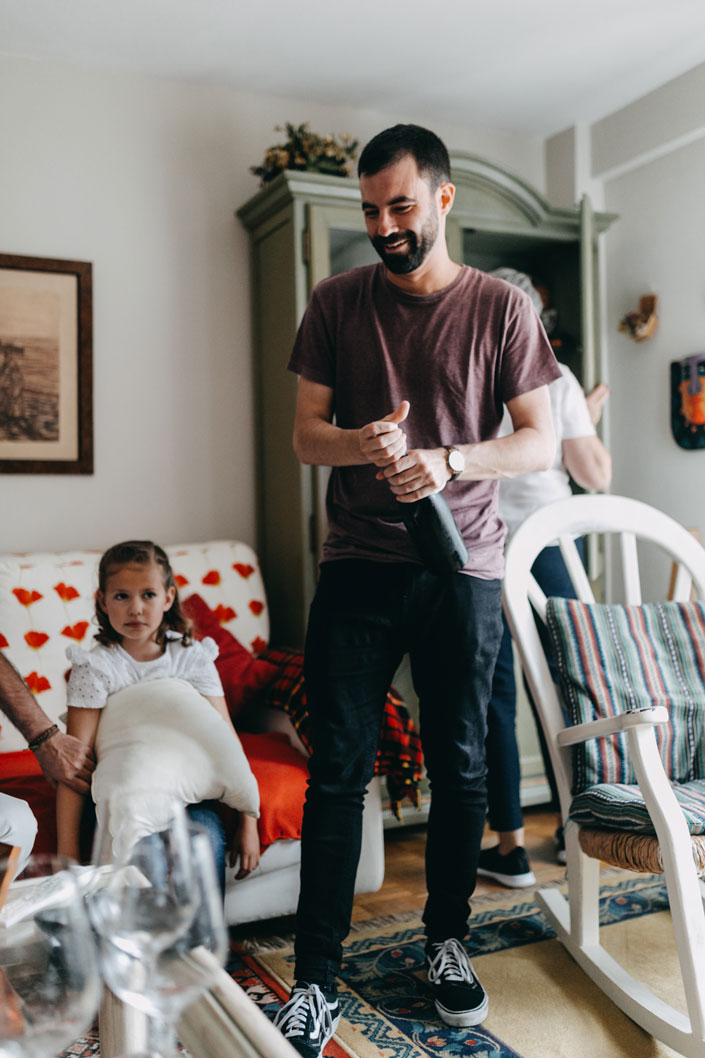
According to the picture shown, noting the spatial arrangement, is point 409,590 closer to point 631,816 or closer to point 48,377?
point 631,816

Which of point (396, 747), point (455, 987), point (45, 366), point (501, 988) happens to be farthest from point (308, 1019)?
point (45, 366)

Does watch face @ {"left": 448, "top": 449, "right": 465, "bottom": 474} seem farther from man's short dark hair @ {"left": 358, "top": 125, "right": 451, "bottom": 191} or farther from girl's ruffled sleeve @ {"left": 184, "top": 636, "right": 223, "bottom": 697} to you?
girl's ruffled sleeve @ {"left": 184, "top": 636, "right": 223, "bottom": 697}

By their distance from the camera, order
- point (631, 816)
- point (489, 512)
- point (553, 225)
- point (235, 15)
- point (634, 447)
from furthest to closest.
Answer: point (634, 447), point (553, 225), point (235, 15), point (489, 512), point (631, 816)

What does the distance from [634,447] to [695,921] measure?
2.15 meters

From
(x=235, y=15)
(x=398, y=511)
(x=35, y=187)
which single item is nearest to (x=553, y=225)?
(x=235, y=15)

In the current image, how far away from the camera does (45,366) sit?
108 inches

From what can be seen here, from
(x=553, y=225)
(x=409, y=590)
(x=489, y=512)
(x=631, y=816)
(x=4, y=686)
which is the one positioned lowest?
(x=631, y=816)

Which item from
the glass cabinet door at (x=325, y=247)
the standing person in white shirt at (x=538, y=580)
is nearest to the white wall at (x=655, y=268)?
the standing person in white shirt at (x=538, y=580)

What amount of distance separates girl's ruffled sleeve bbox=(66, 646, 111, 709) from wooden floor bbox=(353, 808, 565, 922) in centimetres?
81

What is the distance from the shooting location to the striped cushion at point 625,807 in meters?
1.51

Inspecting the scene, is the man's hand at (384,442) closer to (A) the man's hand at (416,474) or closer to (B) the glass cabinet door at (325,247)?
(A) the man's hand at (416,474)

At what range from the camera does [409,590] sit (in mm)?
1578

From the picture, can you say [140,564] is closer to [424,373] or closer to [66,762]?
[66,762]

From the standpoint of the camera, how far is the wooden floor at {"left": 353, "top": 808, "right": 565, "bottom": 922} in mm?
2164
